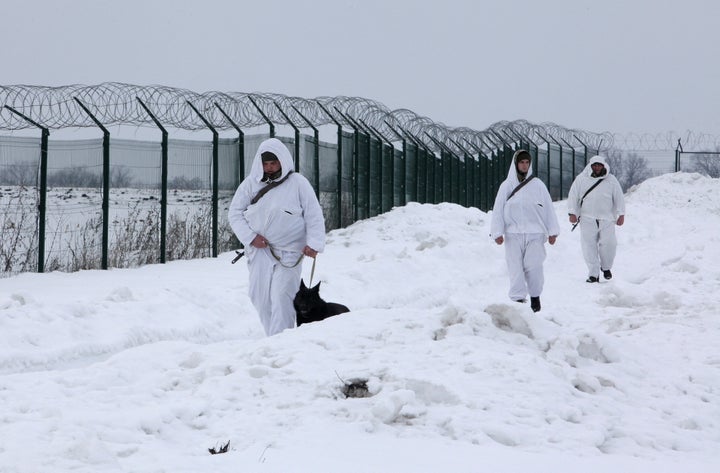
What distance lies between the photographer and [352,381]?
5457mm

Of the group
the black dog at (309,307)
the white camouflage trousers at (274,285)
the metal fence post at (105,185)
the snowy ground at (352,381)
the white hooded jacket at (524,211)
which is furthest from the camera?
the metal fence post at (105,185)

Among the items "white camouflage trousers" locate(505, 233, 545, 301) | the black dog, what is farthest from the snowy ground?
"white camouflage trousers" locate(505, 233, 545, 301)

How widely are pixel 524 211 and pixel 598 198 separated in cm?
433

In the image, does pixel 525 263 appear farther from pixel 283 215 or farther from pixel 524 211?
pixel 283 215

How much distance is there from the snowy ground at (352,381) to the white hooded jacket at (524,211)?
1.11 m

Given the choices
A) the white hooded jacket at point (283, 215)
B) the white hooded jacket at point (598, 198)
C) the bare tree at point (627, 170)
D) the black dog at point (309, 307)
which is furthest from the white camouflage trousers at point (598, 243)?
the bare tree at point (627, 170)

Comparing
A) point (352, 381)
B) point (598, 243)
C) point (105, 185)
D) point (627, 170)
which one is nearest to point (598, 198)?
point (598, 243)

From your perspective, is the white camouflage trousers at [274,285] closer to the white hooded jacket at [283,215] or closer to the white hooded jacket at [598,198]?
the white hooded jacket at [283,215]

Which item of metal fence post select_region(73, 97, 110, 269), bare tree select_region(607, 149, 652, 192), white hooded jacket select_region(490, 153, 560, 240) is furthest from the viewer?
bare tree select_region(607, 149, 652, 192)

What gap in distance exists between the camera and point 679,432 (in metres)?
5.18

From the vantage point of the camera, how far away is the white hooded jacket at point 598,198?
14.8m

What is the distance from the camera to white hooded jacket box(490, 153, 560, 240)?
10.9m

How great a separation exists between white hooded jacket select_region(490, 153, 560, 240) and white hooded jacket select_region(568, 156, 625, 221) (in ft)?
12.9

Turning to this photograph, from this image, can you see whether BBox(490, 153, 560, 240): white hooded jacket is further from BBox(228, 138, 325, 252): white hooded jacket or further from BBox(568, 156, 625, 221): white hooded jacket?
BBox(568, 156, 625, 221): white hooded jacket
